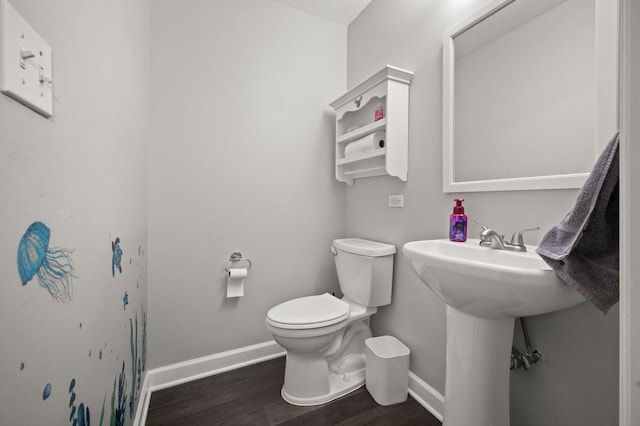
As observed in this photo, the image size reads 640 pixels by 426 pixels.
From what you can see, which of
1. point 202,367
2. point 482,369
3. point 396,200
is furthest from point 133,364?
point 396,200

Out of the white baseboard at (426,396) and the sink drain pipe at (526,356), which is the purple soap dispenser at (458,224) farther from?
the white baseboard at (426,396)

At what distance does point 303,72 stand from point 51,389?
78.4 inches

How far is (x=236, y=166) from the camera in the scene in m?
1.78

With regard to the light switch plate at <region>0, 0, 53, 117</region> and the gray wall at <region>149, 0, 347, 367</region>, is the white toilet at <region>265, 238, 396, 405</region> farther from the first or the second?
the light switch plate at <region>0, 0, 53, 117</region>

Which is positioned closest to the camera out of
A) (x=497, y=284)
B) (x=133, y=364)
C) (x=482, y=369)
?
(x=497, y=284)

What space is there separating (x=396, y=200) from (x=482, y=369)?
919 millimetres

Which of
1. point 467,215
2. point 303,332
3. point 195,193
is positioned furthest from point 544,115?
point 195,193

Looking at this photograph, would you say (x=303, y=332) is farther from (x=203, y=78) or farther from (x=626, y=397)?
(x=203, y=78)

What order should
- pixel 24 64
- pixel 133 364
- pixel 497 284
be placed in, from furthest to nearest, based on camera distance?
pixel 133 364, pixel 497 284, pixel 24 64

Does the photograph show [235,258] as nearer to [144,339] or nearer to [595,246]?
[144,339]

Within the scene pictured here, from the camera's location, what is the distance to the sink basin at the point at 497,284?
0.69 m

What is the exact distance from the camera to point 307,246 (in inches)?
79.0

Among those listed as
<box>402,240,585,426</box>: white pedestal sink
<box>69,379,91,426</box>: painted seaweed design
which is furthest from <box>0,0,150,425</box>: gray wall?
<box>402,240,585,426</box>: white pedestal sink

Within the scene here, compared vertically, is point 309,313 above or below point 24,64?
below
